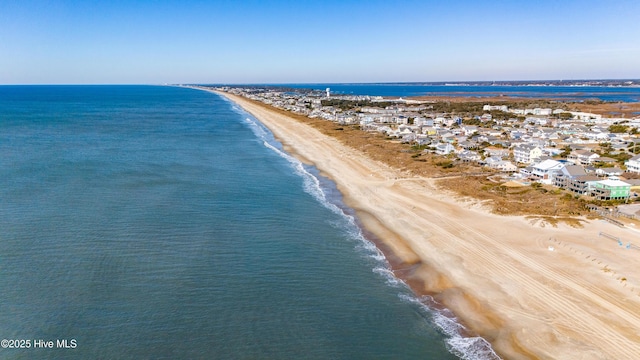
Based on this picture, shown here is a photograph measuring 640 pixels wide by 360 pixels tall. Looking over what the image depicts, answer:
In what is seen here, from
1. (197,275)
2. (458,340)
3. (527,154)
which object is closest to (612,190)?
(527,154)

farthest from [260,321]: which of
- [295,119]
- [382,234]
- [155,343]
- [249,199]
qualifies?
[295,119]

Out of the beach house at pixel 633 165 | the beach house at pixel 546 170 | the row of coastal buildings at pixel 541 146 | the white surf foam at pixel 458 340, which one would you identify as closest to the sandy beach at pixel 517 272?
the white surf foam at pixel 458 340

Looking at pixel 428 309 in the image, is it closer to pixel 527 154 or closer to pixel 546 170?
pixel 546 170

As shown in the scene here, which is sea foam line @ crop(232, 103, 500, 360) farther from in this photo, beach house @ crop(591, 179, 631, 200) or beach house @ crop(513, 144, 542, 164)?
beach house @ crop(513, 144, 542, 164)

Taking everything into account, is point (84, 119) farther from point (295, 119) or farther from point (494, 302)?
point (494, 302)

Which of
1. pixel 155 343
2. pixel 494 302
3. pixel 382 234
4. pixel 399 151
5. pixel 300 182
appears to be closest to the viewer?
pixel 155 343

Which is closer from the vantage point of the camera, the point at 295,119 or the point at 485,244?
the point at 485,244
